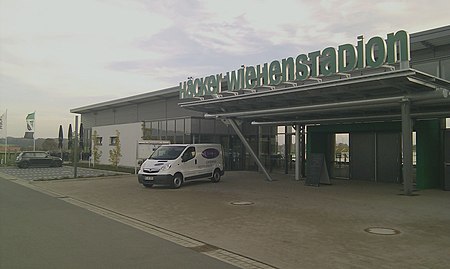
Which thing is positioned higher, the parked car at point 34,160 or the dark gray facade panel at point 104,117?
the dark gray facade panel at point 104,117

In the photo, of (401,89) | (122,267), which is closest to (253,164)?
(401,89)

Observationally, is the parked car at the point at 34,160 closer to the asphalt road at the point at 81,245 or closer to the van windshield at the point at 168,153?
the van windshield at the point at 168,153

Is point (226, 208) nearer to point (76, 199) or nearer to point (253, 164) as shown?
point (76, 199)

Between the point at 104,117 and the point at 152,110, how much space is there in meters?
12.5

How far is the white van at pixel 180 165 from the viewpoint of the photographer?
1780 centimetres

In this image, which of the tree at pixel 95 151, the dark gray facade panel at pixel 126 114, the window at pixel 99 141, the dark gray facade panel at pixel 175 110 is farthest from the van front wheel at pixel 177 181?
the window at pixel 99 141

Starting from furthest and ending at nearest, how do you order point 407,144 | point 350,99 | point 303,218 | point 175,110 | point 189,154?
point 175,110, point 189,154, point 350,99, point 407,144, point 303,218

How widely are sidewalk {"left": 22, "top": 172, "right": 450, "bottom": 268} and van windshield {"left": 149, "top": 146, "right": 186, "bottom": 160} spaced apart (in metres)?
1.40

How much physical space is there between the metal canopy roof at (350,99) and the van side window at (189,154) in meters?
2.32

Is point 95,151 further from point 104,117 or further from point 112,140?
point 104,117

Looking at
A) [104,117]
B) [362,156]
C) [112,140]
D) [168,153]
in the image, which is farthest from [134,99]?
[362,156]

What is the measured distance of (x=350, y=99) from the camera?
17000 mm

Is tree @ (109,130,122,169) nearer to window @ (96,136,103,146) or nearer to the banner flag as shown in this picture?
window @ (96,136,103,146)

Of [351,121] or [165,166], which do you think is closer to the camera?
[165,166]
